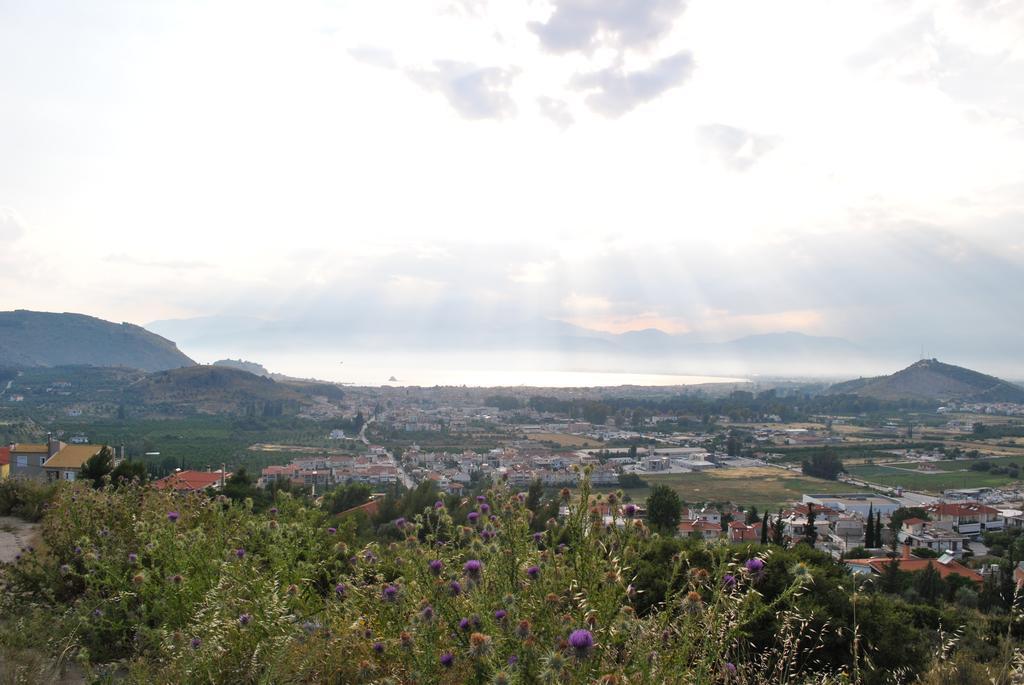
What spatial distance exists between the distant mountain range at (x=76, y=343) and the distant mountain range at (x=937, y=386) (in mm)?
135768

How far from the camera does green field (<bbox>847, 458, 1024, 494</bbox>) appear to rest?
40.8 m

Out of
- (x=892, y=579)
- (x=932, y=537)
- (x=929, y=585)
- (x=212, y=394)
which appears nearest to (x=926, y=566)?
(x=929, y=585)

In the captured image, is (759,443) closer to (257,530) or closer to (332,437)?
(332,437)

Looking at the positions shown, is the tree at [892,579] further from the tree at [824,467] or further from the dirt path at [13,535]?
the tree at [824,467]

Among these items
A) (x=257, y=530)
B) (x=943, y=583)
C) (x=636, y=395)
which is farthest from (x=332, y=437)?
(x=636, y=395)

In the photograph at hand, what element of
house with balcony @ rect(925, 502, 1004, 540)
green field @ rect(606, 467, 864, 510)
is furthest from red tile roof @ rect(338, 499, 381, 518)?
house with balcony @ rect(925, 502, 1004, 540)

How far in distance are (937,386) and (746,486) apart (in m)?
112

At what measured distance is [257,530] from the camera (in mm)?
4164

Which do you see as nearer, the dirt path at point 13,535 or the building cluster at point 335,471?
the dirt path at point 13,535

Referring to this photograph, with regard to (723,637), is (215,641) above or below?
below

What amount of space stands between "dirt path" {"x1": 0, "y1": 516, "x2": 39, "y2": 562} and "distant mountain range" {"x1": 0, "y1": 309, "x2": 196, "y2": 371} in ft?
447

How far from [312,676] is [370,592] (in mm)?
508

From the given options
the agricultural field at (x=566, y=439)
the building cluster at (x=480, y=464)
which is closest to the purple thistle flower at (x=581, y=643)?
the building cluster at (x=480, y=464)

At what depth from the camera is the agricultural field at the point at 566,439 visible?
5912cm
